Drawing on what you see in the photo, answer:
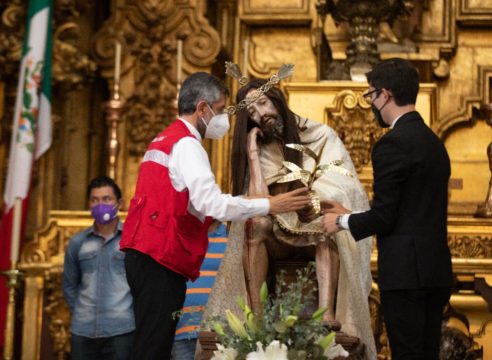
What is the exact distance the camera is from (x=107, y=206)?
7281 mm

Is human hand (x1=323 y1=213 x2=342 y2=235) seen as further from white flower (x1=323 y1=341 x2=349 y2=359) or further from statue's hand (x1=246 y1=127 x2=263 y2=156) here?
statue's hand (x1=246 y1=127 x2=263 y2=156)

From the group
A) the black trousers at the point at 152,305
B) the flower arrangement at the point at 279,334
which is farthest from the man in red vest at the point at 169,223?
the flower arrangement at the point at 279,334

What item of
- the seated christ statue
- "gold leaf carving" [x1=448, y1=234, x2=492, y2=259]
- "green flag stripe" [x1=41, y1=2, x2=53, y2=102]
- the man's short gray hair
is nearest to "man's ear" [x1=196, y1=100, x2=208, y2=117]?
the man's short gray hair

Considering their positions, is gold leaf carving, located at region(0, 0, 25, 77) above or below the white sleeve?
above

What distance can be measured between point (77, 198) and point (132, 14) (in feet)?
4.27

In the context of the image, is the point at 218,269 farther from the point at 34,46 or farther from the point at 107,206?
the point at 34,46

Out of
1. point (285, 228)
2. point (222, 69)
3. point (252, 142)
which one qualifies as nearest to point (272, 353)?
point (285, 228)

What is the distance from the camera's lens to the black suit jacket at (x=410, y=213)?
5207mm

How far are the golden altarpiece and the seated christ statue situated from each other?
5.38 ft

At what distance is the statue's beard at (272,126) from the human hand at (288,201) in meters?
0.54

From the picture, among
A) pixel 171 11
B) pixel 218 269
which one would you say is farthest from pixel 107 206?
pixel 171 11

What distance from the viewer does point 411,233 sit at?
5230mm

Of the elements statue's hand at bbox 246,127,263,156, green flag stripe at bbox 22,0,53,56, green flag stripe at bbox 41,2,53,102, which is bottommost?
statue's hand at bbox 246,127,263,156

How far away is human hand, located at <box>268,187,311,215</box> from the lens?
5.81 meters
